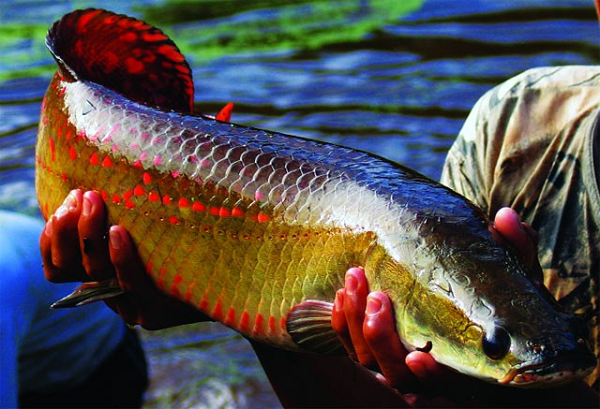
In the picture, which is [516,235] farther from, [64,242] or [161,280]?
[64,242]

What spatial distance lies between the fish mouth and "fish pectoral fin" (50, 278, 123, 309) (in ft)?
4.04

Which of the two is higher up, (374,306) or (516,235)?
(516,235)

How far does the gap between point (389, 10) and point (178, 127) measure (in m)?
6.83

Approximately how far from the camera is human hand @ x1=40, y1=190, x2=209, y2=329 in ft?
8.59

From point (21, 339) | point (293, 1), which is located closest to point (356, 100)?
point (293, 1)

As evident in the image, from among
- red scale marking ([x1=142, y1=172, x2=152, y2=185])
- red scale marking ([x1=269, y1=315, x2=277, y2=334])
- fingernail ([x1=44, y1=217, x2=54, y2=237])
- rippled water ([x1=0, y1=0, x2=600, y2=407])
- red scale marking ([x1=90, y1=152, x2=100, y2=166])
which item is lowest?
rippled water ([x1=0, y1=0, x2=600, y2=407])

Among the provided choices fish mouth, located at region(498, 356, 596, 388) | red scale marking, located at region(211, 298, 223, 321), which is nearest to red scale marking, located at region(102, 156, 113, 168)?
red scale marking, located at region(211, 298, 223, 321)

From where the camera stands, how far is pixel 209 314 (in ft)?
8.41

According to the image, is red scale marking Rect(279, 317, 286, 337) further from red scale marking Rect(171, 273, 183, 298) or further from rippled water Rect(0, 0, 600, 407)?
rippled water Rect(0, 0, 600, 407)

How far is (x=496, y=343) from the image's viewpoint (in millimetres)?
1966

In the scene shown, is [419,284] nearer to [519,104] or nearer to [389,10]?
[519,104]

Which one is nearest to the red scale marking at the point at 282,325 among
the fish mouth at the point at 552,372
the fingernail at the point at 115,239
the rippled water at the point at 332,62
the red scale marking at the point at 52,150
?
the fingernail at the point at 115,239

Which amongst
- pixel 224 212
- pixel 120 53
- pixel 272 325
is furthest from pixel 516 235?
pixel 120 53

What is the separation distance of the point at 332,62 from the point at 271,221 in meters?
5.67
